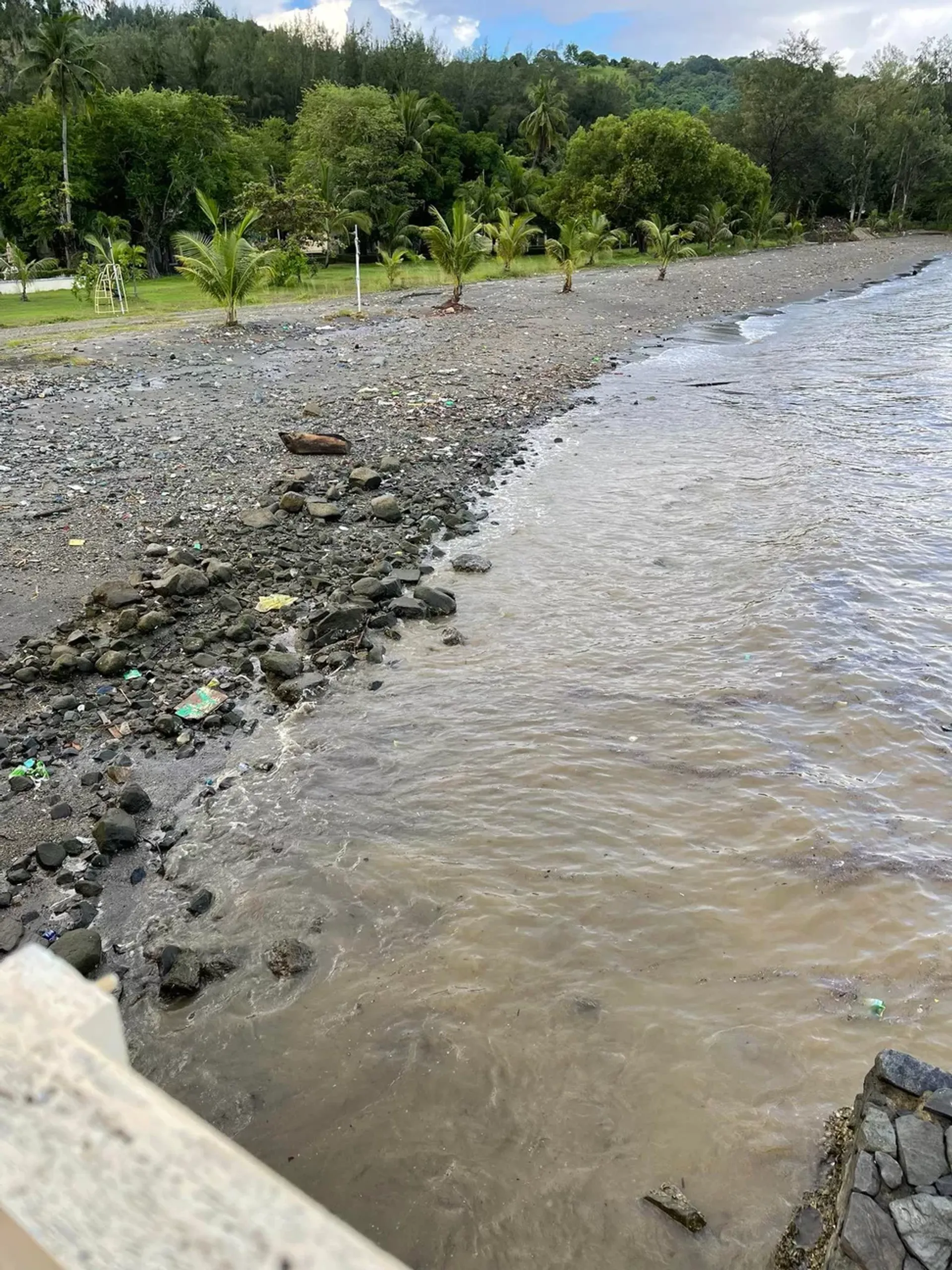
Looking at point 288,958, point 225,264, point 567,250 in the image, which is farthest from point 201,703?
point 567,250

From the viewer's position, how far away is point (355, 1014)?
389 cm

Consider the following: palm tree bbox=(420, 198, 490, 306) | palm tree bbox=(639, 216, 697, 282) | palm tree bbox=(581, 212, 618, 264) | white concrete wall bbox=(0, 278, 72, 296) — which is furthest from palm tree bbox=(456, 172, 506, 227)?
white concrete wall bbox=(0, 278, 72, 296)

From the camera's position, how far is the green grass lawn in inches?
1039

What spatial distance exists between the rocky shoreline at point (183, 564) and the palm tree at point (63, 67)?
27423 millimetres

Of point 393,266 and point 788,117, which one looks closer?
point 393,266

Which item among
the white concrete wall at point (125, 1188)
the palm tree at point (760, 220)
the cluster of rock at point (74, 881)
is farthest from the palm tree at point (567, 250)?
the white concrete wall at point (125, 1188)

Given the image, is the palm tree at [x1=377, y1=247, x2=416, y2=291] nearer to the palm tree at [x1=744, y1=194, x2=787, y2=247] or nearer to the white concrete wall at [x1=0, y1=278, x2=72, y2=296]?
the white concrete wall at [x1=0, y1=278, x2=72, y2=296]

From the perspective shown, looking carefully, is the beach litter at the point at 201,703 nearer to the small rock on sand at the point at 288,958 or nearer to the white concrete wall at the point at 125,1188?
the small rock on sand at the point at 288,958

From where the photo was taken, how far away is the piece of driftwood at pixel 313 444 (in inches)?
444

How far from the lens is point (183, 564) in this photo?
7770mm

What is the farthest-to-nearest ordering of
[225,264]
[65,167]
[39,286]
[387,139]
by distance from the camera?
[387,139] < [65,167] < [39,286] < [225,264]

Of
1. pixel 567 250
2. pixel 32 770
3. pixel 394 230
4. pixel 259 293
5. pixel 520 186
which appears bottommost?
pixel 32 770

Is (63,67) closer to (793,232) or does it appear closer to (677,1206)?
(793,232)

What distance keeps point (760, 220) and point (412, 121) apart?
21459 millimetres
